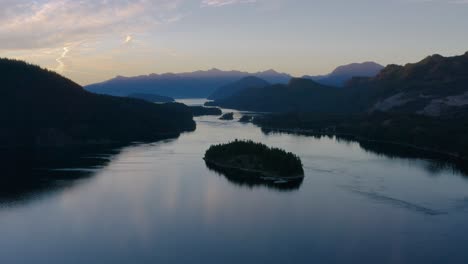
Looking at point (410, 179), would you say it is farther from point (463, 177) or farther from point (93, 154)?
point (93, 154)

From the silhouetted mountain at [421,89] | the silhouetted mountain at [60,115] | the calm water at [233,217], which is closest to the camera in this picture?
the calm water at [233,217]

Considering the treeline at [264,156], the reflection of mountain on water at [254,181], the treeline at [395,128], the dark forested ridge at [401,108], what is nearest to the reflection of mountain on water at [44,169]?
the treeline at [264,156]

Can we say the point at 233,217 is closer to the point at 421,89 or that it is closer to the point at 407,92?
the point at 421,89

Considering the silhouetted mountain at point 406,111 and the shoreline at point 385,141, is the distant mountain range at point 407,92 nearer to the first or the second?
the silhouetted mountain at point 406,111

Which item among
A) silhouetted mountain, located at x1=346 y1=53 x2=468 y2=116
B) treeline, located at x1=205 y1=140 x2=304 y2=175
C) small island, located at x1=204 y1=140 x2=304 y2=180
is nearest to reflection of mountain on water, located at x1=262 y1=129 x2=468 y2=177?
treeline, located at x1=205 y1=140 x2=304 y2=175

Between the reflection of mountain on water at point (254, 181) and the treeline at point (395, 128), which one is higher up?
the treeline at point (395, 128)

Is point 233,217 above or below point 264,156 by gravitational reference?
below

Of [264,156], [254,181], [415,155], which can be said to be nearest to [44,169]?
[254,181]
